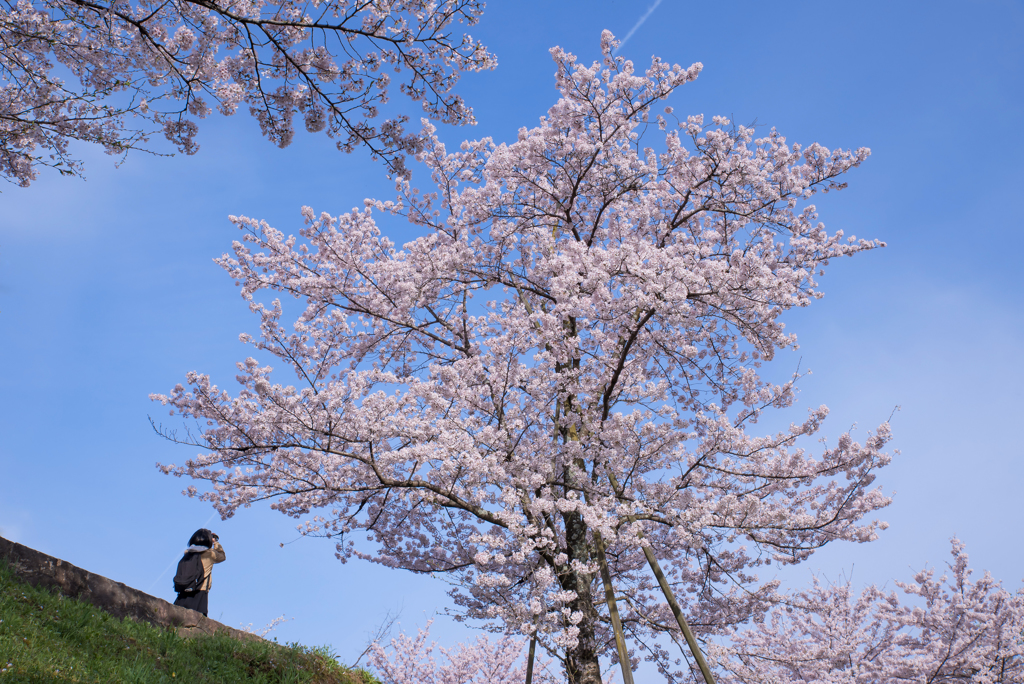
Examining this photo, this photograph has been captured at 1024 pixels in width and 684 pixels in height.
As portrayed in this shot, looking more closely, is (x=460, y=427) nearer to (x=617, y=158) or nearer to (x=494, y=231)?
(x=494, y=231)

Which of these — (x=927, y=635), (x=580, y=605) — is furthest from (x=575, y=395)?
(x=927, y=635)

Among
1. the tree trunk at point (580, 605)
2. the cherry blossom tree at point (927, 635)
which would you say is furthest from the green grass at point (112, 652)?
the cherry blossom tree at point (927, 635)

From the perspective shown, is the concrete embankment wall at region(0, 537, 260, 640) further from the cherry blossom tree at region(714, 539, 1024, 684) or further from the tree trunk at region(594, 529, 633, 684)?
the cherry blossom tree at region(714, 539, 1024, 684)

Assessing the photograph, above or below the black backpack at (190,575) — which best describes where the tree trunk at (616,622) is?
above

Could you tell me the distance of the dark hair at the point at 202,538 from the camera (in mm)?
8891

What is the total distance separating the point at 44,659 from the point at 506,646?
13.0 metres

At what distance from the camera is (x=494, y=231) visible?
1105 centimetres

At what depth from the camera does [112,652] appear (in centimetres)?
627

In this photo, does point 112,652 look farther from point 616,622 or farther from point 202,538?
point 616,622

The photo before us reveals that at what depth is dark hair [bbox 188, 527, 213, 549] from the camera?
889 cm

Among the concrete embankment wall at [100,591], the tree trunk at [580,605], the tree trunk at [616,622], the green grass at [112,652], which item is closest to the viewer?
the green grass at [112,652]

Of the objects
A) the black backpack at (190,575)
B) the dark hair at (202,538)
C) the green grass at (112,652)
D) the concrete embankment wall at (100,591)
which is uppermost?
the dark hair at (202,538)

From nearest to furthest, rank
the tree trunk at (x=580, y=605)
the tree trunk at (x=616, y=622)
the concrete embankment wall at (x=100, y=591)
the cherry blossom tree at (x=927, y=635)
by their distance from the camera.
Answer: the concrete embankment wall at (x=100, y=591)
the tree trunk at (x=616, y=622)
the tree trunk at (x=580, y=605)
the cherry blossom tree at (x=927, y=635)

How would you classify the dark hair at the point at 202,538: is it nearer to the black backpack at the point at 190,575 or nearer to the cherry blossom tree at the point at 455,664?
the black backpack at the point at 190,575
